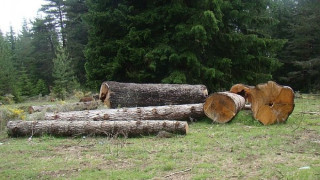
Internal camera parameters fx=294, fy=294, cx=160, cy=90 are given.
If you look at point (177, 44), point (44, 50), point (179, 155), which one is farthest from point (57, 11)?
point (179, 155)

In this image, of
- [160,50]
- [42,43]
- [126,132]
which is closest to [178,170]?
[126,132]

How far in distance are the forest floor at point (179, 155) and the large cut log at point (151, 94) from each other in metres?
2.31

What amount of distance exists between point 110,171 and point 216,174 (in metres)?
1.49

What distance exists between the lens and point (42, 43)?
3762cm

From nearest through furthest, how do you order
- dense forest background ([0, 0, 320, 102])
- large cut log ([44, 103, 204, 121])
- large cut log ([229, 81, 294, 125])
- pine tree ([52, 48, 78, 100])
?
large cut log ([229, 81, 294, 125]) → large cut log ([44, 103, 204, 121]) → dense forest background ([0, 0, 320, 102]) → pine tree ([52, 48, 78, 100])

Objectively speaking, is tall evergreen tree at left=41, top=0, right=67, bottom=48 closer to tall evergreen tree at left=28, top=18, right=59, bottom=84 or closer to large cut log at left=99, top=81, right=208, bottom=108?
tall evergreen tree at left=28, top=18, right=59, bottom=84

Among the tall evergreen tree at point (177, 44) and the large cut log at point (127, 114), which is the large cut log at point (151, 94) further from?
the tall evergreen tree at point (177, 44)

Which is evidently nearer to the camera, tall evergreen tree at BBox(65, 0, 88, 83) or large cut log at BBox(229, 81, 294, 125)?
large cut log at BBox(229, 81, 294, 125)

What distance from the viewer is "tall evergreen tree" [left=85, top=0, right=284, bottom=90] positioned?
1230cm

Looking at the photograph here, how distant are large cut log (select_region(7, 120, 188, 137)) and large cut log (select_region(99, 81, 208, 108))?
9.24 ft

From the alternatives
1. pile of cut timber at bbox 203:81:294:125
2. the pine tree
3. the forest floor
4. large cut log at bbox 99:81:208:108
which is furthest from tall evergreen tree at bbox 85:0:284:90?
the pine tree

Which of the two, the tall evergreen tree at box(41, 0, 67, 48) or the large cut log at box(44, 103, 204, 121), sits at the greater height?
the tall evergreen tree at box(41, 0, 67, 48)

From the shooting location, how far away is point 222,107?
786 centimetres

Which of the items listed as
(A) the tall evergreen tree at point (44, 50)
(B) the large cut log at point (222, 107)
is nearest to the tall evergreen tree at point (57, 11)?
(A) the tall evergreen tree at point (44, 50)
